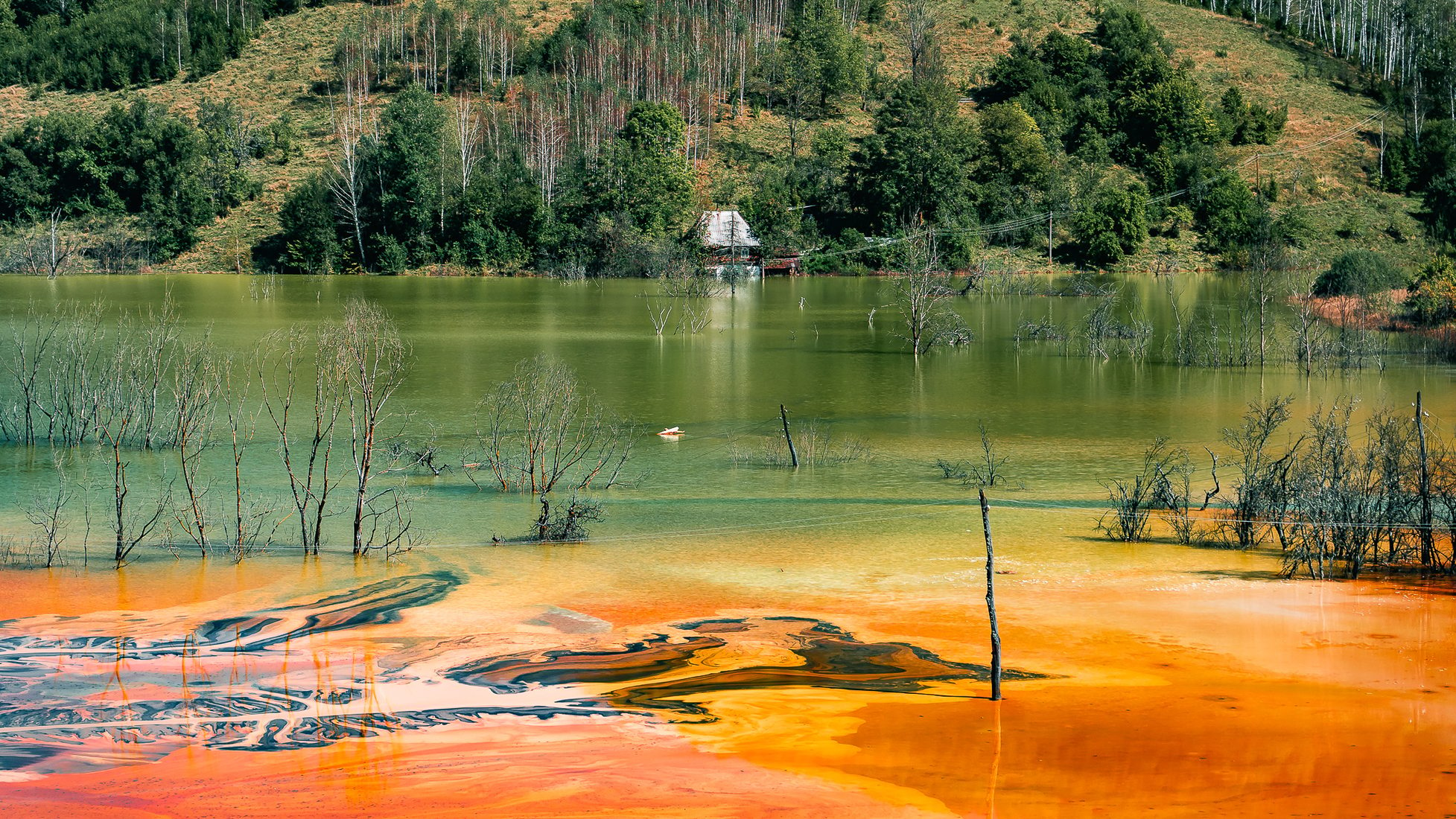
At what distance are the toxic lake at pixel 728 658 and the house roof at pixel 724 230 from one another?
5822 centimetres

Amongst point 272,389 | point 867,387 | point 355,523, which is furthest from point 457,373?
point 355,523

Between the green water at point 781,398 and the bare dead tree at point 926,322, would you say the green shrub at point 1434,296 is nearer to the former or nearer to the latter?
the green water at point 781,398

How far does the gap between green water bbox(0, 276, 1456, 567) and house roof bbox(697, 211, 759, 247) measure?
19266mm

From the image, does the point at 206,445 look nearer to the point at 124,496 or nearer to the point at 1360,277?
the point at 124,496

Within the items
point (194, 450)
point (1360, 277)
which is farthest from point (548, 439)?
point (1360, 277)

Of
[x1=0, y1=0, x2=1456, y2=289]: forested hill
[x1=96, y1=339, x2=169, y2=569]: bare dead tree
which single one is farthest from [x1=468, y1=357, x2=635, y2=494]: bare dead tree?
[x1=0, y1=0, x2=1456, y2=289]: forested hill

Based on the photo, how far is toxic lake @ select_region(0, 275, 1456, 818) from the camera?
10.6 metres

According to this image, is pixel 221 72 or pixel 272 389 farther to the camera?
pixel 221 72

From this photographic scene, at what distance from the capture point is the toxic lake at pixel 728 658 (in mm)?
10641

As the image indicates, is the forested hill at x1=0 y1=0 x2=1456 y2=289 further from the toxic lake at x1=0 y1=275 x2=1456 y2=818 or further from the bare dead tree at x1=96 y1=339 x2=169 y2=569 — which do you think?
the bare dead tree at x1=96 y1=339 x2=169 y2=569

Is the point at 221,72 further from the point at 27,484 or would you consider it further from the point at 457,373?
the point at 27,484

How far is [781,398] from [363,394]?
15823mm

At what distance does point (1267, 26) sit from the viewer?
127 metres

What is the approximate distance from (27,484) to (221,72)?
10179 cm
